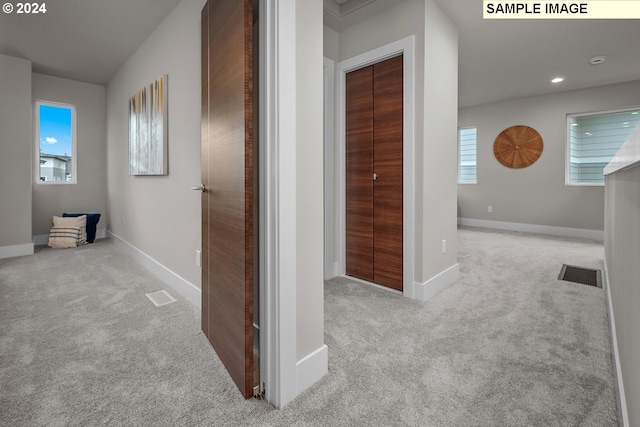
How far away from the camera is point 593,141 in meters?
5.02

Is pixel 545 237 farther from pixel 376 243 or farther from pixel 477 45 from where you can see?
pixel 376 243

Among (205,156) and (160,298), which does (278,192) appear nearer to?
(205,156)

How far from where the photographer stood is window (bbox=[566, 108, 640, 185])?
4.74 meters

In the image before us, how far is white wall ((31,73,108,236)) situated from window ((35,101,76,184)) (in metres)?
0.09

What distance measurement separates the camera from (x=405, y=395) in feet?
4.29

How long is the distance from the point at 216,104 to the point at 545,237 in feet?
18.2

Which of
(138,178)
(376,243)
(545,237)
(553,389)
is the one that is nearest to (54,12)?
(138,178)

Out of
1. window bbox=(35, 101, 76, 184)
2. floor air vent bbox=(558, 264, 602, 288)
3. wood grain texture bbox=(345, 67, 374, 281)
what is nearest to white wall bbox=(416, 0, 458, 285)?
wood grain texture bbox=(345, 67, 374, 281)

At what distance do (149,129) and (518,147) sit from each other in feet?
19.6

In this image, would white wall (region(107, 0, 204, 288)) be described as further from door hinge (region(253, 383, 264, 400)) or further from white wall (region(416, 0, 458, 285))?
white wall (region(416, 0, 458, 285))

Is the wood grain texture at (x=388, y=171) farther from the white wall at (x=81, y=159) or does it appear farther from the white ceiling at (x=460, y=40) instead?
the white wall at (x=81, y=159)

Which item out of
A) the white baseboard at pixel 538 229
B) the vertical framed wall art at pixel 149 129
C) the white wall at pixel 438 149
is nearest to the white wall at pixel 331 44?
the white wall at pixel 438 149

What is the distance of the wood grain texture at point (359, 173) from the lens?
9.02 ft

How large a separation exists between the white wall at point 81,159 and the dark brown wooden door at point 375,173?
4.21 m
